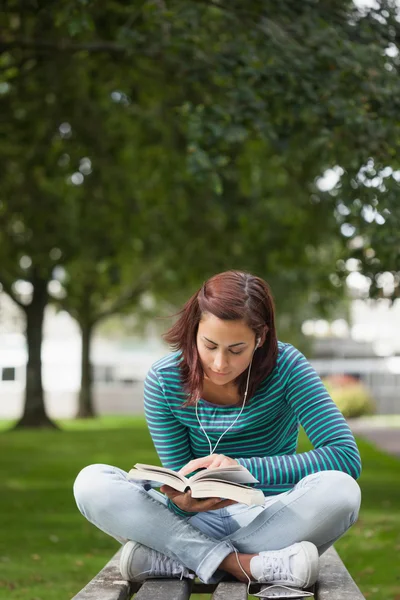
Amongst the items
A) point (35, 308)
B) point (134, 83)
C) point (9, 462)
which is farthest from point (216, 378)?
point (35, 308)

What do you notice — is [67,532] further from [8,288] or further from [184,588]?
[8,288]

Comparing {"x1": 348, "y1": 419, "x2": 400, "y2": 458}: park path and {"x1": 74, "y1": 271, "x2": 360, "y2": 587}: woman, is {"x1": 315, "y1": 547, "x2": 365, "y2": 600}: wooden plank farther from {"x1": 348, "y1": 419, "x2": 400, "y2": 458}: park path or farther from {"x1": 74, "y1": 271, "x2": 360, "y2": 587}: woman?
{"x1": 348, "y1": 419, "x2": 400, "y2": 458}: park path

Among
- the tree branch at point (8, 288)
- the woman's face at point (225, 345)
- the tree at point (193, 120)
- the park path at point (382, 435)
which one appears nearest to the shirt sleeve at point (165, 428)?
the woman's face at point (225, 345)

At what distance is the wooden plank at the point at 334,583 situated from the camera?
3296mm

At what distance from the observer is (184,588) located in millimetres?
3559

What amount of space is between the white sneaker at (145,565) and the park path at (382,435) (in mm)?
13805

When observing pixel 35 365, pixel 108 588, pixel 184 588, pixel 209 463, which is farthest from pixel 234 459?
pixel 35 365

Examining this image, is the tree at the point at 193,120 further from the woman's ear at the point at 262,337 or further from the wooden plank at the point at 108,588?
the wooden plank at the point at 108,588

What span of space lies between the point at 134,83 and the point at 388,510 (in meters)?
6.58

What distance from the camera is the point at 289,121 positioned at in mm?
7855

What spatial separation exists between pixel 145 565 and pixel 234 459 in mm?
493

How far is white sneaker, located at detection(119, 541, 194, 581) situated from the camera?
3680mm

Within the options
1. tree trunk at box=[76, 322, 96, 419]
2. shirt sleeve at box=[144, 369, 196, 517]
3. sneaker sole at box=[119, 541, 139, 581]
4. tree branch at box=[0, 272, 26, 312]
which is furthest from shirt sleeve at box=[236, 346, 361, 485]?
tree trunk at box=[76, 322, 96, 419]

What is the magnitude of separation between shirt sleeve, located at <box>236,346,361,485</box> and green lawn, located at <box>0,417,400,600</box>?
2.00m
